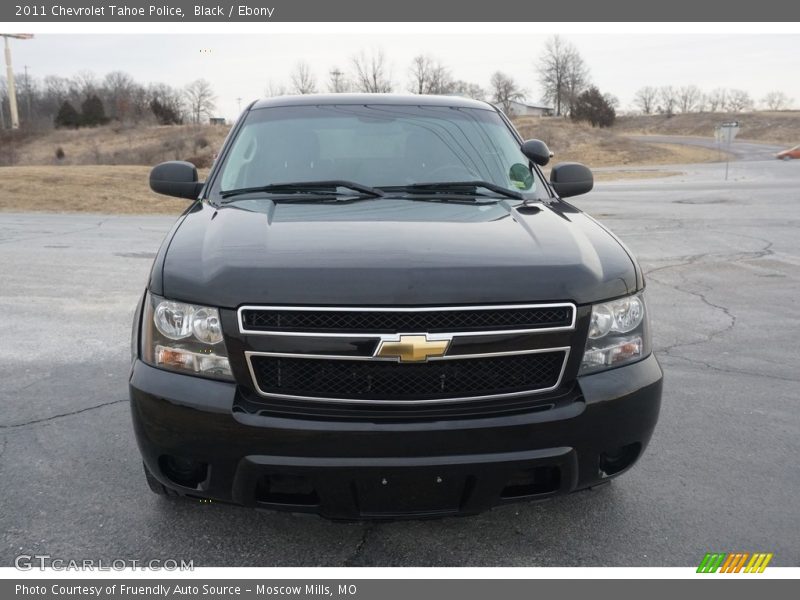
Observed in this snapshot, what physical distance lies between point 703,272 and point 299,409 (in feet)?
24.3

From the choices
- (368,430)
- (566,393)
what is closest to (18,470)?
(368,430)

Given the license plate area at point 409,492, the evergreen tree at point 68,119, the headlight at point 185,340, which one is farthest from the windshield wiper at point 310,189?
the evergreen tree at point 68,119

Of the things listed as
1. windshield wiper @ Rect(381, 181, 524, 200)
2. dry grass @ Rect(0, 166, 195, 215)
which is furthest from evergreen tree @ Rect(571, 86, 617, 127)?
windshield wiper @ Rect(381, 181, 524, 200)

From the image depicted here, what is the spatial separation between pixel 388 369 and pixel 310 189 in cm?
142

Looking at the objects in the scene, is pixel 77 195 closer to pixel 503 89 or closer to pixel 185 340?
pixel 185 340

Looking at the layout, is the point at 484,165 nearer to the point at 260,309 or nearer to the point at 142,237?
the point at 260,309

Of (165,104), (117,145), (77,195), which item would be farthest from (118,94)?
(77,195)

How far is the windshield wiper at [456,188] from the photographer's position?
342 centimetres

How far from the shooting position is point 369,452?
88.0 inches

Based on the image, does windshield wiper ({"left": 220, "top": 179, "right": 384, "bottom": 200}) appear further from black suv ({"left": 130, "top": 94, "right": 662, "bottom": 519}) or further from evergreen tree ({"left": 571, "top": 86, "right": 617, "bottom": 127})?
evergreen tree ({"left": 571, "top": 86, "right": 617, "bottom": 127})

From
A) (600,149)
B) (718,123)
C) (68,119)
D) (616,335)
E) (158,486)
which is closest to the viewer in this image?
(616,335)

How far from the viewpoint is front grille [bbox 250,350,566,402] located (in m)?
2.31

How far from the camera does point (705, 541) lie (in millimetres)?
2736

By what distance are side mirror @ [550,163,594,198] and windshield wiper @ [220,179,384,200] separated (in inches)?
48.7
